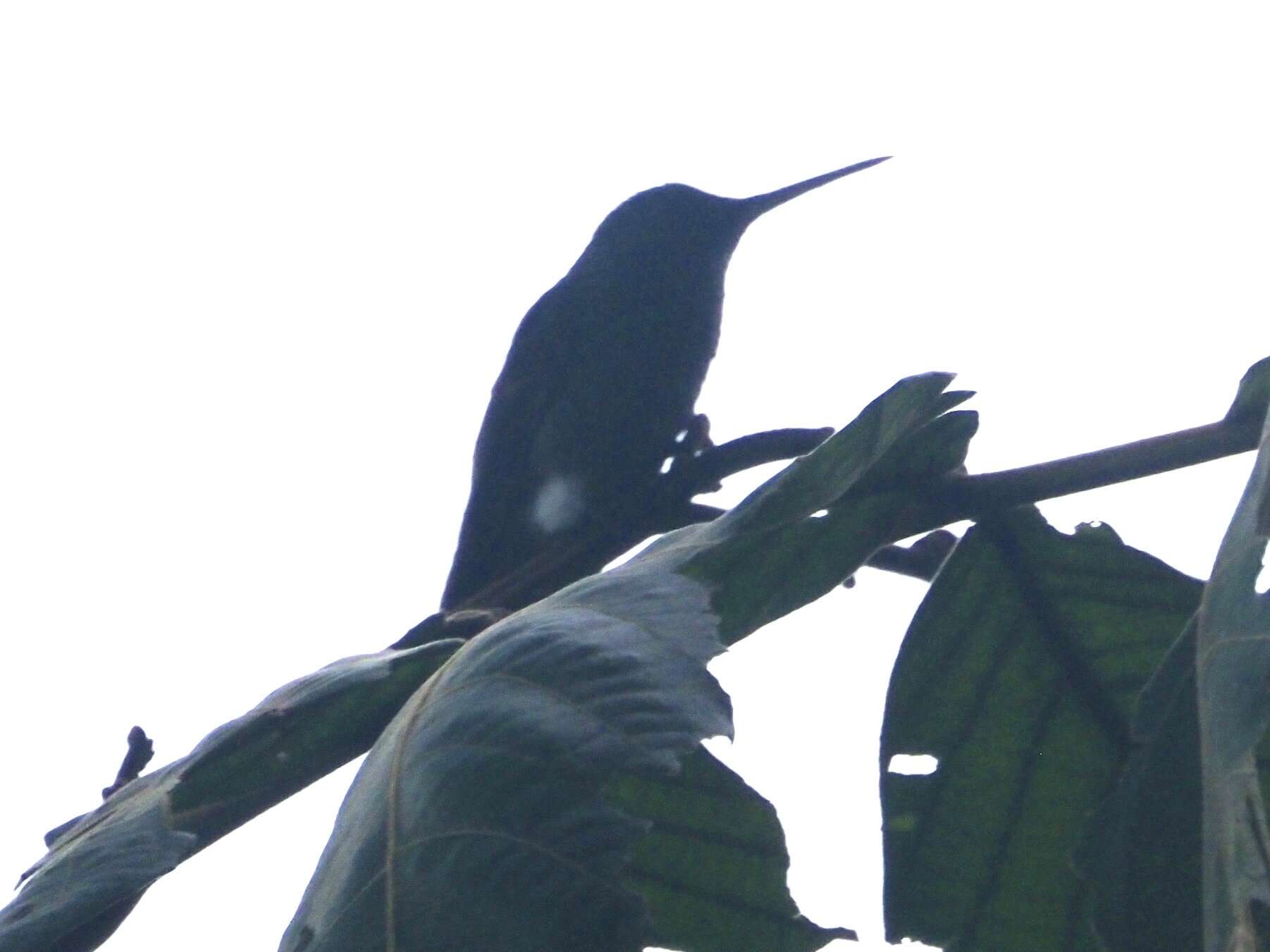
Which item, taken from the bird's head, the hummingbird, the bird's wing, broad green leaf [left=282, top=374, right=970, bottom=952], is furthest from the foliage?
the bird's head

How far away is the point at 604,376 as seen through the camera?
4492mm

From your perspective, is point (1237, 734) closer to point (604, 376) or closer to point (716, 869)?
point (716, 869)

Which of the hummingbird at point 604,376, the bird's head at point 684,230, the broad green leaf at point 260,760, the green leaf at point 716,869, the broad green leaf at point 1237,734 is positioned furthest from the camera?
the bird's head at point 684,230

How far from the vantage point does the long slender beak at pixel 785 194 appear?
485cm

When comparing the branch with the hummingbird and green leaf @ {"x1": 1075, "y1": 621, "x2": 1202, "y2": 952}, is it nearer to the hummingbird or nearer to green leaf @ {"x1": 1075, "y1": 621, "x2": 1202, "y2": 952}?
green leaf @ {"x1": 1075, "y1": 621, "x2": 1202, "y2": 952}

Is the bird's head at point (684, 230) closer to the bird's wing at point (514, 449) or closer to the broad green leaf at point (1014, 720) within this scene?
the bird's wing at point (514, 449)

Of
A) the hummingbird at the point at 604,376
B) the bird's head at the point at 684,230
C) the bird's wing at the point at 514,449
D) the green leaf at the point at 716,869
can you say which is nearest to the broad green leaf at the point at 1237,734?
the green leaf at the point at 716,869

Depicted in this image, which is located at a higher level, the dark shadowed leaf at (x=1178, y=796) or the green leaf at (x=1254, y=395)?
the green leaf at (x=1254, y=395)

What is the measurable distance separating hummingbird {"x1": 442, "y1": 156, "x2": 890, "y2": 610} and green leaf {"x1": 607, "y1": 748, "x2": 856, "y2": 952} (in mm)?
2959

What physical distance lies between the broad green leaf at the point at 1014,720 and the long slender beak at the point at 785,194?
3.83m

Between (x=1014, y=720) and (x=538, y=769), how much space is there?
0.60m

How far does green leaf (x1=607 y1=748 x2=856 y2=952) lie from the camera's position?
101cm

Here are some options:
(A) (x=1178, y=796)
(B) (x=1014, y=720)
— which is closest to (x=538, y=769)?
(A) (x=1178, y=796)

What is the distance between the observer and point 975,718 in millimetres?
1155
